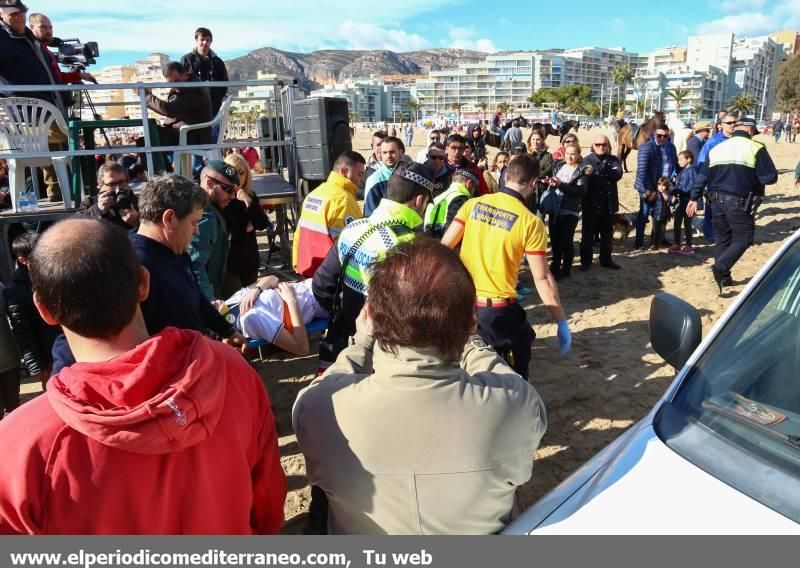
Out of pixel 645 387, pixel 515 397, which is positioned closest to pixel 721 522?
pixel 515 397

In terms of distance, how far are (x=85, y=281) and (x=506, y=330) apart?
276 centimetres

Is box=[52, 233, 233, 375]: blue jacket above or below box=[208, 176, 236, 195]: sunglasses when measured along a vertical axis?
below

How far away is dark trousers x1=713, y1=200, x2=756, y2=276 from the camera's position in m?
6.52

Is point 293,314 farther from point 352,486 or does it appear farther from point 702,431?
point 702,431

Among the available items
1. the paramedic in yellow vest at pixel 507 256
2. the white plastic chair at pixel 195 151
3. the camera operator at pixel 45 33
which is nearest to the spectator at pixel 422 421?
the paramedic in yellow vest at pixel 507 256

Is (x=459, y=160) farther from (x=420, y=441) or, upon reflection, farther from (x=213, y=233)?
(x=420, y=441)

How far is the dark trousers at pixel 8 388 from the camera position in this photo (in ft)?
11.7

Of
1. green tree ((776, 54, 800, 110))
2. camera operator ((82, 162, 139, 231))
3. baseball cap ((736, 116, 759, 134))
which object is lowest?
camera operator ((82, 162, 139, 231))

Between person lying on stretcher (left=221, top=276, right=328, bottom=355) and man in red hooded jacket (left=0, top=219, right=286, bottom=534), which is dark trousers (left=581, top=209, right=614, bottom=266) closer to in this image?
person lying on stretcher (left=221, top=276, right=328, bottom=355)

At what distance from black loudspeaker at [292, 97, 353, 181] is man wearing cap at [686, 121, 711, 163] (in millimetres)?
6302

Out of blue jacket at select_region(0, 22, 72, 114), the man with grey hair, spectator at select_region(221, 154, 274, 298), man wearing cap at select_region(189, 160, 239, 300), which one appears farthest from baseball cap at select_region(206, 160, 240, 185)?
blue jacket at select_region(0, 22, 72, 114)

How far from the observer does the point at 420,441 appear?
57.7 inches

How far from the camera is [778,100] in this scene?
2655 inches

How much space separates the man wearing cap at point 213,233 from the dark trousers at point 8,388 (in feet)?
4.32
